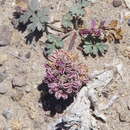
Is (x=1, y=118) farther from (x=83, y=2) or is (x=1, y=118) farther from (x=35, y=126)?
(x=83, y=2)

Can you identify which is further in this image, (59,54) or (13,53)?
(13,53)

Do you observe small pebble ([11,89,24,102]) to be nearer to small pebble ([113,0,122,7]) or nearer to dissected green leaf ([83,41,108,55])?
dissected green leaf ([83,41,108,55])

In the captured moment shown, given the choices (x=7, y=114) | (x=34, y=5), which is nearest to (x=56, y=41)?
(x=34, y=5)

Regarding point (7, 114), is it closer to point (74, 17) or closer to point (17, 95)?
point (17, 95)

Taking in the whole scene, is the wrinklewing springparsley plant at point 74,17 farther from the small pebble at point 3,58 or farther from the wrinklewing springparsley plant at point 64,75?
the small pebble at point 3,58

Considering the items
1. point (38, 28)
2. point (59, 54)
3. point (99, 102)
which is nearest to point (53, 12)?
point (38, 28)

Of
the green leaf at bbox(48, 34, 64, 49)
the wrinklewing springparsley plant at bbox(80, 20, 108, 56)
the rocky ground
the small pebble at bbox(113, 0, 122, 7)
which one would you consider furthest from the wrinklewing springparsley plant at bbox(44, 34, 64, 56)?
the small pebble at bbox(113, 0, 122, 7)
